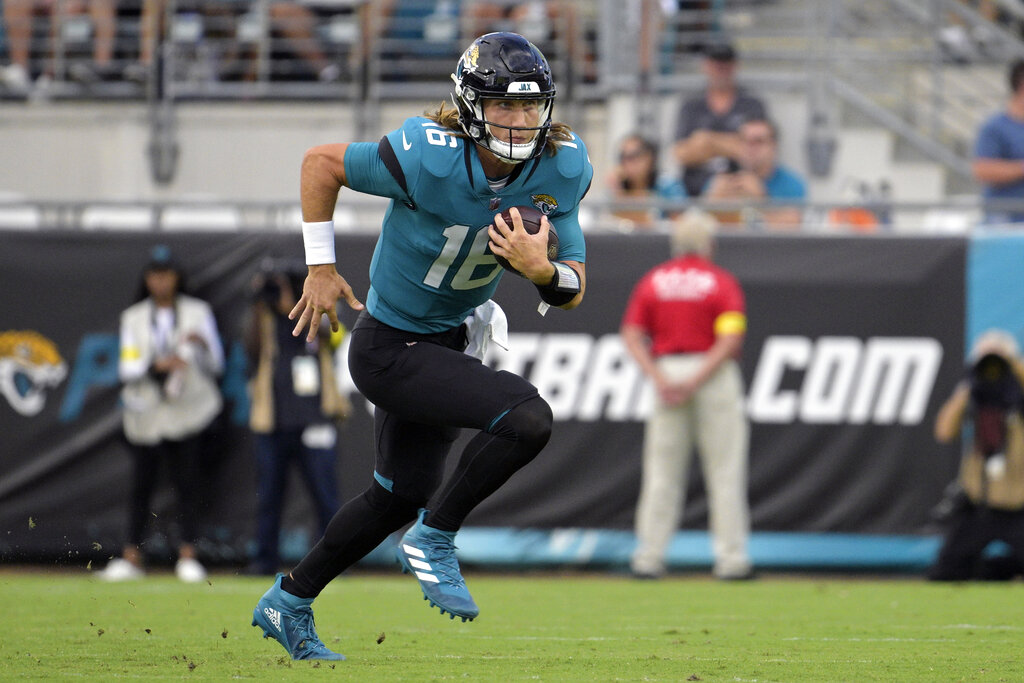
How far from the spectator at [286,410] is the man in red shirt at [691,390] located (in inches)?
82.9

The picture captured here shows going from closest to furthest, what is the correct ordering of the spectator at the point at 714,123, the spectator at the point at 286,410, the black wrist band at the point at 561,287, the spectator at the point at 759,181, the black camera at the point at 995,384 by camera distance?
1. the black wrist band at the point at 561,287
2. the black camera at the point at 995,384
3. the spectator at the point at 286,410
4. the spectator at the point at 759,181
5. the spectator at the point at 714,123

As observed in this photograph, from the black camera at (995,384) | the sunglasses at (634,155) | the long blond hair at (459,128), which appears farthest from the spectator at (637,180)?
the long blond hair at (459,128)

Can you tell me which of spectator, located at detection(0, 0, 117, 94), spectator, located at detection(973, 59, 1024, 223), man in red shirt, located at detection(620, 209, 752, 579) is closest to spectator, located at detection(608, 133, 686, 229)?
man in red shirt, located at detection(620, 209, 752, 579)

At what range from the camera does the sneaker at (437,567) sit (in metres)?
4.80

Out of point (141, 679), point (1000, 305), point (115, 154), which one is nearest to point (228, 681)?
point (141, 679)

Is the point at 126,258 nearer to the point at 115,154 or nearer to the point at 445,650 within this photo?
the point at 115,154

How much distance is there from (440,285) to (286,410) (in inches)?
193

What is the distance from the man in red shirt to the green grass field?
15.0 inches

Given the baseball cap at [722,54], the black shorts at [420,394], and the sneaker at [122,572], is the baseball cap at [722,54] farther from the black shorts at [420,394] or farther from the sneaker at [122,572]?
the black shorts at [420,394]

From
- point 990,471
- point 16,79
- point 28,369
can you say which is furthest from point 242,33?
point 990,471

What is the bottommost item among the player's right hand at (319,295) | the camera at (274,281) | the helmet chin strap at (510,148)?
the camera at (274,281)

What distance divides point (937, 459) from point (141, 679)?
6.81 metres

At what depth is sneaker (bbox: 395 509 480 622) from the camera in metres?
4.80

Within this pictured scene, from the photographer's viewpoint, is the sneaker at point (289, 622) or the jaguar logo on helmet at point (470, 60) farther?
the sneaker at point (289, 622)
